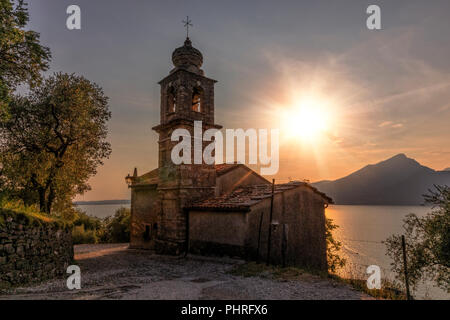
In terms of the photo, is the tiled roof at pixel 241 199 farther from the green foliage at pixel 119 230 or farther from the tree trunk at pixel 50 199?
the green foliage at pixel 119 230

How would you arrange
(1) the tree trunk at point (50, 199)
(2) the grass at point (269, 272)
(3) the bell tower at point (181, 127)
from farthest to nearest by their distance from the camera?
(3) the bell tower at point (181, 127), (1) the tree trunk at point (50, 199), (2) the grass at point (269, 272)

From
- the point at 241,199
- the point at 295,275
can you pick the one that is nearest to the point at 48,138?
the point at 241,199

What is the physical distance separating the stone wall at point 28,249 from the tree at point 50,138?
4877mm

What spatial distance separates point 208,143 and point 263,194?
16.9 ft

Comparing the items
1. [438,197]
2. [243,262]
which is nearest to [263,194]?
[243,262]

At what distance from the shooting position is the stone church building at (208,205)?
13211mm

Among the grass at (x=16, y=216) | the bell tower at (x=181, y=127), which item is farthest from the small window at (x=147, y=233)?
the grass at (x=16, y=216)

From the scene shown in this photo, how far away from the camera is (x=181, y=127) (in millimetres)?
16141

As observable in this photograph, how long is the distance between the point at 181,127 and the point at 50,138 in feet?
22.8

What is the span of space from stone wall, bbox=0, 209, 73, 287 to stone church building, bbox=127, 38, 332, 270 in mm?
6325

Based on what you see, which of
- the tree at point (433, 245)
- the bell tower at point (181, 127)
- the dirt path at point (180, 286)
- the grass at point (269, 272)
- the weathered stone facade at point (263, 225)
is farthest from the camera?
the bell tower at point (181, 127)
